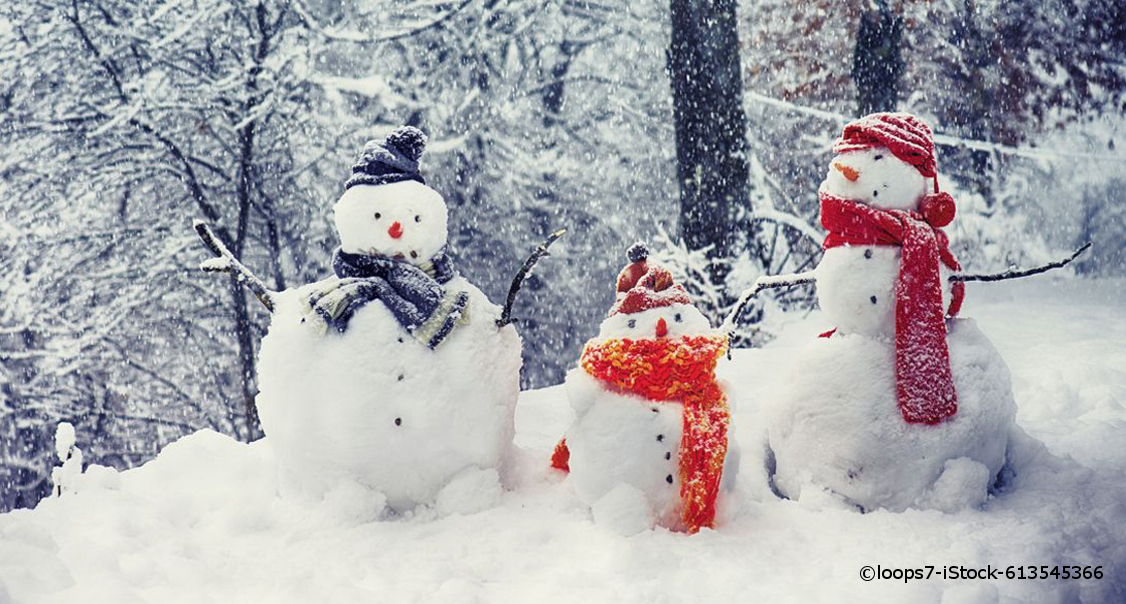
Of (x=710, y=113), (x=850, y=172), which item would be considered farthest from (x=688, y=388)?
(x=710, y=113)

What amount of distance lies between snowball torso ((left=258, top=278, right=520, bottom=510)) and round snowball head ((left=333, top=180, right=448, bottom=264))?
0.25 meters

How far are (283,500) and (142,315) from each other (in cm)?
688

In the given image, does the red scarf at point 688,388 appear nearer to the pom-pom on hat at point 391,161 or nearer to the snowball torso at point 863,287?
the snowball torso at point 863,287

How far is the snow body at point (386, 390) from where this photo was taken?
329 centimetres

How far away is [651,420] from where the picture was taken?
3.17 meters

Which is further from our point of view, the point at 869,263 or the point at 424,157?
the point at 424,157

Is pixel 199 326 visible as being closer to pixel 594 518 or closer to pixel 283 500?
pixel 283 500

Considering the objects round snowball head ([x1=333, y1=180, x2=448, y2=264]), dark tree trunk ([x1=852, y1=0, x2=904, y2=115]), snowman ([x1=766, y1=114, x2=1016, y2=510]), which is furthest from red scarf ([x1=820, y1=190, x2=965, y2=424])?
dark tree trunk ([x1=852, y1=0, x2=904, y2=115])

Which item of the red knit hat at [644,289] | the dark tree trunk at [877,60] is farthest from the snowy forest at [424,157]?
the red knit hat at [644,289]

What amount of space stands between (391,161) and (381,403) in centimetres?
101

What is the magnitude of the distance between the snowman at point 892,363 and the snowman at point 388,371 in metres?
1.25

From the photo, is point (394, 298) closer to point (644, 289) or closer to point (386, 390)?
point (386, 390)

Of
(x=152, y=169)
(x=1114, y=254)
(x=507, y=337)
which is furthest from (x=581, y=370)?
(x=1114, y=254)

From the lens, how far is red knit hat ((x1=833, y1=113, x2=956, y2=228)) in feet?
10.7
